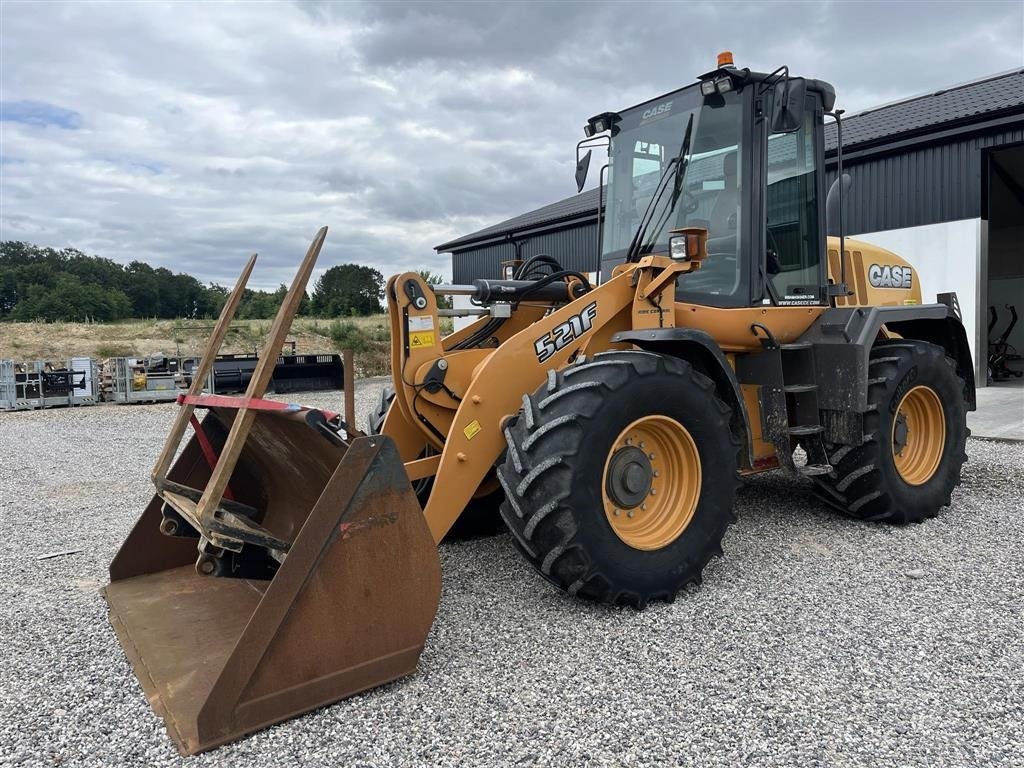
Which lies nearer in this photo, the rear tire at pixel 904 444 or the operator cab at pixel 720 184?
the operator cab at pixel 720 184

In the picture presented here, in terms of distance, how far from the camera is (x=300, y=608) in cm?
266

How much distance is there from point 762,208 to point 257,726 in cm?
393

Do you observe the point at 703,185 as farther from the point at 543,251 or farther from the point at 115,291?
the point at 115,291

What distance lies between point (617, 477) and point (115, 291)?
47369 mm

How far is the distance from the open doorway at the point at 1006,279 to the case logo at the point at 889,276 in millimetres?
13800

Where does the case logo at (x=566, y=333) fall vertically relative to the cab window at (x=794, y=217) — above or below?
below

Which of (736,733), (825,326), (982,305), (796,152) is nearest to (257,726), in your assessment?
(736,733)

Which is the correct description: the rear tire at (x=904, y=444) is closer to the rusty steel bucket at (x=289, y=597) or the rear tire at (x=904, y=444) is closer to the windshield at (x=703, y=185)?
the windshield at (x=703, y=185)

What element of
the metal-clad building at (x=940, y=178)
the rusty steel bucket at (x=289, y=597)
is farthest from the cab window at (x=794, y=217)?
the metal-clad building at (x=940, y=178)

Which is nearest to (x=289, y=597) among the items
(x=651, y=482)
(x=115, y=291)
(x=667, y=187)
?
(x=651, y=482)

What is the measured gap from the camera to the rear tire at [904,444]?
5000 millimetres

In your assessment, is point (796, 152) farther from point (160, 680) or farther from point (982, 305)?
point (982, 305)

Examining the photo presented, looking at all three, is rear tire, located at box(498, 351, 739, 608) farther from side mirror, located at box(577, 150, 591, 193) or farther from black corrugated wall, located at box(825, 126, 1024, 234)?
black corrugated wall, located at box(825, 126, 1024, 234)

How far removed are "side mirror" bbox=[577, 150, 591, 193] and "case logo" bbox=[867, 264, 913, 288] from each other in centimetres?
253
